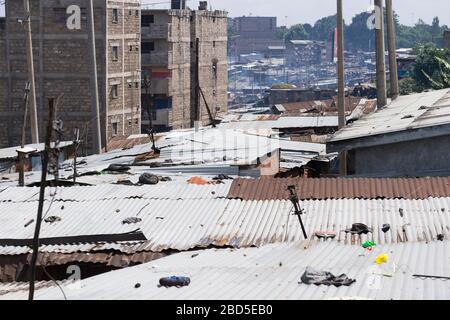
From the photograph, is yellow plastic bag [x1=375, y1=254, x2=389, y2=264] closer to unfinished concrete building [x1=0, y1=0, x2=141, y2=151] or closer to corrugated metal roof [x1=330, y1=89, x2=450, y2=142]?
corrugated metal roof [x1=330, y1=89, x2=450, y2=142]

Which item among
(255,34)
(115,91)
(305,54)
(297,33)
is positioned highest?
(297,33)

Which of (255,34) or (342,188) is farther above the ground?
(255,34)

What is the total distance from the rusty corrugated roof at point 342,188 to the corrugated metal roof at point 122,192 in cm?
35

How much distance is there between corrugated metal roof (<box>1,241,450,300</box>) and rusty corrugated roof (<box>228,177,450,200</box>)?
2282mm

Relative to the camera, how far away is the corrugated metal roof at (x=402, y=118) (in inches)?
673

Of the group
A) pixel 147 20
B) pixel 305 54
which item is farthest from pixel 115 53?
pixel 305 54

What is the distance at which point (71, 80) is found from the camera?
132 feet

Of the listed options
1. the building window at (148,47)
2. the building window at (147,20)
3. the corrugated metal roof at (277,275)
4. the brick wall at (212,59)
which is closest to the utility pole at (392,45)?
the corrugated metal roof at (277,275)

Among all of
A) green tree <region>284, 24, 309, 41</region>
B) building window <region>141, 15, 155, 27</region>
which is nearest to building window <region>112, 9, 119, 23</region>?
building window <region>141, 15, 155, 27</region>

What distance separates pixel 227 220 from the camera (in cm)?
1295

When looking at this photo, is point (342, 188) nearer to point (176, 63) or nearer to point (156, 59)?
point (156, 59)

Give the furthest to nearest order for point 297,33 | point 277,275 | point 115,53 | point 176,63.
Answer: point 297,33
point 176,63
point 115,53
point 277,275

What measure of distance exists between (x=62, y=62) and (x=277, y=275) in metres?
31.3
